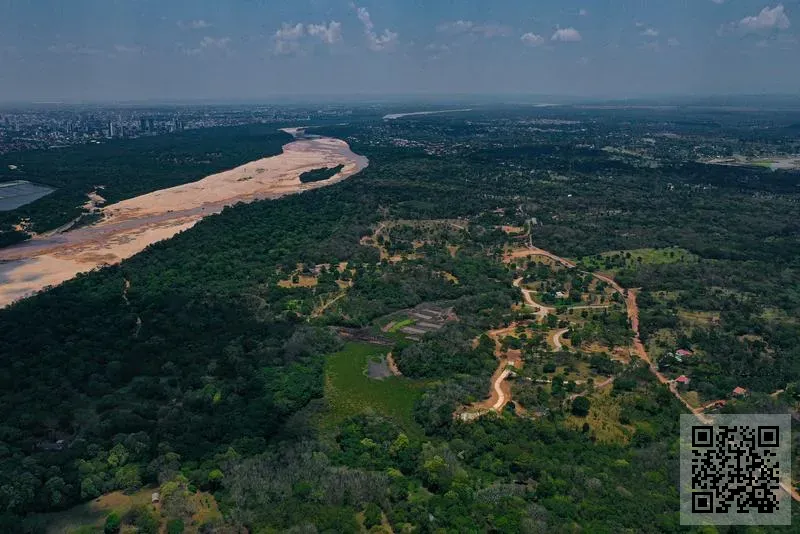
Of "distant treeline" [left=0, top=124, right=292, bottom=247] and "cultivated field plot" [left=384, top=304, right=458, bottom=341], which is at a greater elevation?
"distant treeline" [left=0, top=124, right=292, bottom=247]

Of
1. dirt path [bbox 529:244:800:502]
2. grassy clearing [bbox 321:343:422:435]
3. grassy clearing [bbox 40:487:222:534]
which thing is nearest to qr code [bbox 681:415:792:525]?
dirt path [bbox 529:244:800:502]

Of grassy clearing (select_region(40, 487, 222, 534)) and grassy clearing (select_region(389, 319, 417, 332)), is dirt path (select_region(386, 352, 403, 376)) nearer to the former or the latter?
grassy clearing (select_region(389, 319, 417, 332))

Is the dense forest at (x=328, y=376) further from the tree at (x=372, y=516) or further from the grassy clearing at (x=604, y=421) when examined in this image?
the grassy clearing at (x=604, y=421)

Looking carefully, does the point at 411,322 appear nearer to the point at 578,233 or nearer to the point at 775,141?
the point at 578,233

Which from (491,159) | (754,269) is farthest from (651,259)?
(491,159)

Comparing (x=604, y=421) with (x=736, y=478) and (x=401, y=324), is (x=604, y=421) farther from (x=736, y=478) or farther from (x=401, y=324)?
(x=401, y=324)
